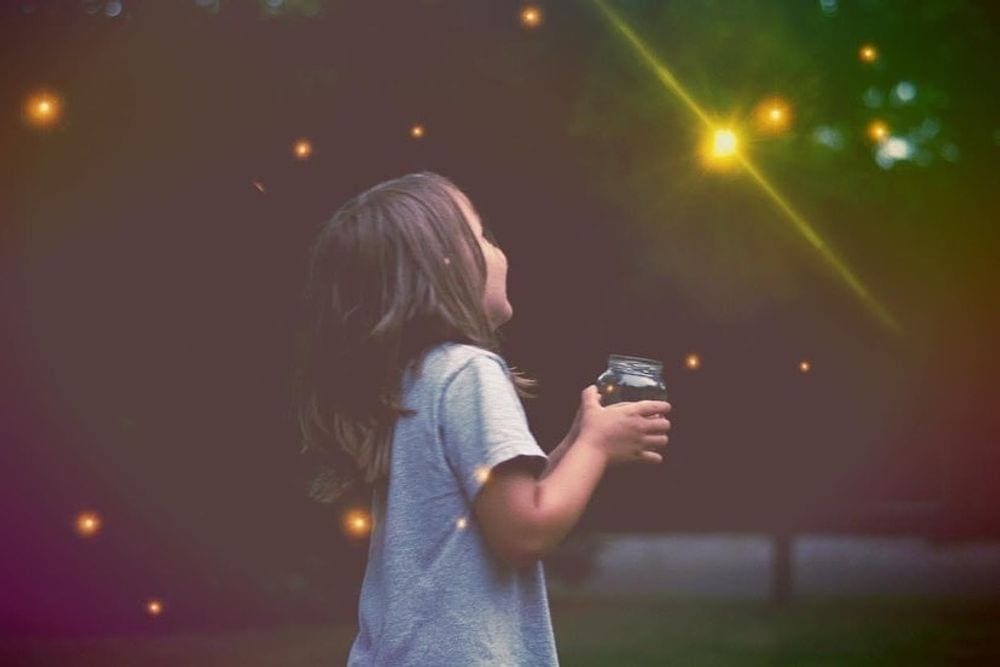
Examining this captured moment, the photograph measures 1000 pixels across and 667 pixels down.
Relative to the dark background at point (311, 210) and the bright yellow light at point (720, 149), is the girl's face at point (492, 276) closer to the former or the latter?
the dark background at point (311, 210)

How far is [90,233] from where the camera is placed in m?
4.90

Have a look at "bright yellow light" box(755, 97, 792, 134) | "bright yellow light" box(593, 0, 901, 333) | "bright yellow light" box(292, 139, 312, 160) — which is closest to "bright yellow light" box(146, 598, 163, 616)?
"bright yellow light" box(292, 139, 312, 160)

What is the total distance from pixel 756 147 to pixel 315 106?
2194 millimetres

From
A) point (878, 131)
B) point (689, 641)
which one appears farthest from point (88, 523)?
point (878, 131)

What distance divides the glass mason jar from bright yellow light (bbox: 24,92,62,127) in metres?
2.95

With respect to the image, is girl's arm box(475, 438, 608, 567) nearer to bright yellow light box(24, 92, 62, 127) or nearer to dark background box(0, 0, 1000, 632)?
dark background box(0, 0, 1000, 632)

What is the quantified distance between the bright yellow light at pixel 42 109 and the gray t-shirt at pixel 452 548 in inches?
116

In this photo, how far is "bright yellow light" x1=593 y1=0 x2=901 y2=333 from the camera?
5086mm

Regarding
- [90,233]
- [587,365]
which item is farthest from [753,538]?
[90,233]

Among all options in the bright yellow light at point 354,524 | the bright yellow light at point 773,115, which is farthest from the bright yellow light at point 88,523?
the bright yellow light at point 773,115

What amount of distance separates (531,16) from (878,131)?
201cm

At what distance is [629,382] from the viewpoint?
1784mm

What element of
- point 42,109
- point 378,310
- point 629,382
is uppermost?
point 42,109

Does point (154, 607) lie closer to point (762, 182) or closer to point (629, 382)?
point (762, 182)
